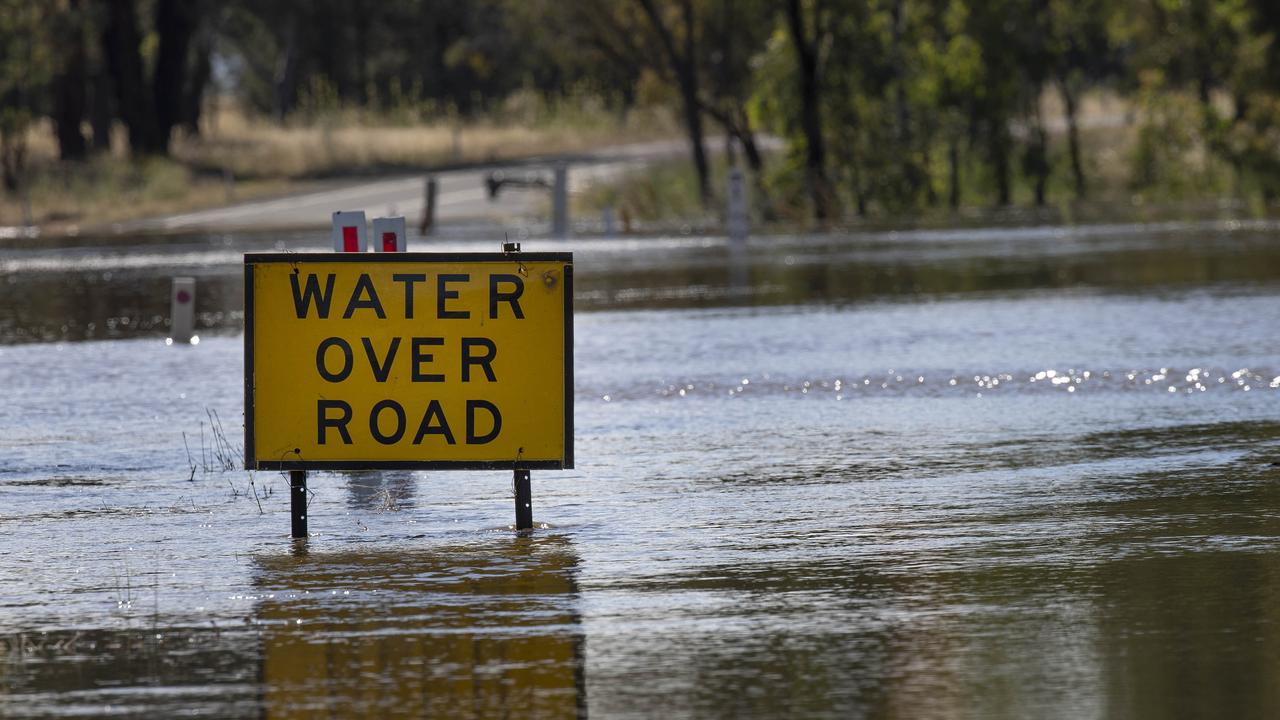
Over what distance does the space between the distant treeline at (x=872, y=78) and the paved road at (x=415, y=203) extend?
11.3 feet

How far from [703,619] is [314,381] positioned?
2526mm

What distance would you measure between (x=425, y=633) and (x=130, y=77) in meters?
54.6

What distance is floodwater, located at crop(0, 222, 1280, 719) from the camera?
664 centimetres

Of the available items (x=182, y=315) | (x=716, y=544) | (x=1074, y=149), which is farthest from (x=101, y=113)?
(x=716, y=544)

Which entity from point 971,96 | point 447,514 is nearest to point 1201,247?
point 971,96

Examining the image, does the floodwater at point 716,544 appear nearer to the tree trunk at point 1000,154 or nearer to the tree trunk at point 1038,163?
the tree trunk at point 1000,154

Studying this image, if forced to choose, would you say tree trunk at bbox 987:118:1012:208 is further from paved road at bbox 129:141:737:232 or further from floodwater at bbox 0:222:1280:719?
floodwater at bbox 0:222:1280:719

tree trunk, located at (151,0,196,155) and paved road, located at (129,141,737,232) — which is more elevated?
tree trunk, located at (151,0,196,155)

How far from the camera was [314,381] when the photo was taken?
934 centimetres

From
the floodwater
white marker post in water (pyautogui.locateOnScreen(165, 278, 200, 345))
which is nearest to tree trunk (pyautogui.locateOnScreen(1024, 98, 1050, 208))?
the floodwater

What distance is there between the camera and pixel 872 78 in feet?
140

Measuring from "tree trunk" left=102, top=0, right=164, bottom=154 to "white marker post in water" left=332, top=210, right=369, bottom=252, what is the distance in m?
48.5

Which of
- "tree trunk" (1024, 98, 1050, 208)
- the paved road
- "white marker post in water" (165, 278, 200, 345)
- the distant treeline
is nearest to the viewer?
"white marker post in water" (165, 278, 200, 345)

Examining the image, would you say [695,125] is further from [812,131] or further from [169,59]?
[169,59]
